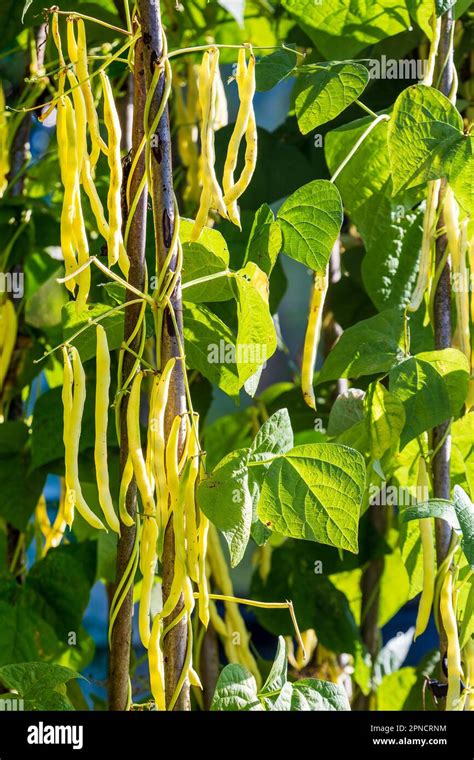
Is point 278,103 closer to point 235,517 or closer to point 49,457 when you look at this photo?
point 49,457

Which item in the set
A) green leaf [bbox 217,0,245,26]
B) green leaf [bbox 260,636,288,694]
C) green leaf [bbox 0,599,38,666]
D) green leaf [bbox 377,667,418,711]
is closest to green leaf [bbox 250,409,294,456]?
green leaf [bbox 260,636,288,694]

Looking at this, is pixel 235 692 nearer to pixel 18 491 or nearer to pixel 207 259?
pixel 207 259

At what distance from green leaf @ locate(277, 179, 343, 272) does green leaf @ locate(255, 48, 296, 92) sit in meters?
0.07

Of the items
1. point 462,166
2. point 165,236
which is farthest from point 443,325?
point 165,236

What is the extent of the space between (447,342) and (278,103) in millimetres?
775

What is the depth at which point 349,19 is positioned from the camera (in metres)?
0.72

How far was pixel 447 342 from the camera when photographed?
70 centimetres

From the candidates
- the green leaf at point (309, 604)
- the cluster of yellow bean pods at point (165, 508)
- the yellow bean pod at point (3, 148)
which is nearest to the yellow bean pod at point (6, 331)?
the yellow bean pod at point (3, 148)

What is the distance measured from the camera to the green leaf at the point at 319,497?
0.56 m

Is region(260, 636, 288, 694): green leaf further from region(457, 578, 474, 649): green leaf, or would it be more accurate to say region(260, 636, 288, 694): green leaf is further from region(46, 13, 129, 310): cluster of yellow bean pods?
region(46, 13, 129, 310): cluster of yellow bean pods

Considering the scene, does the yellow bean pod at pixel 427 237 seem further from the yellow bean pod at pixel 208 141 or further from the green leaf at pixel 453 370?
the yellow bean pod at pixel 208 141

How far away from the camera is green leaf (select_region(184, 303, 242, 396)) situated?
0.66 metres

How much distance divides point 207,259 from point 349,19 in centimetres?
26
